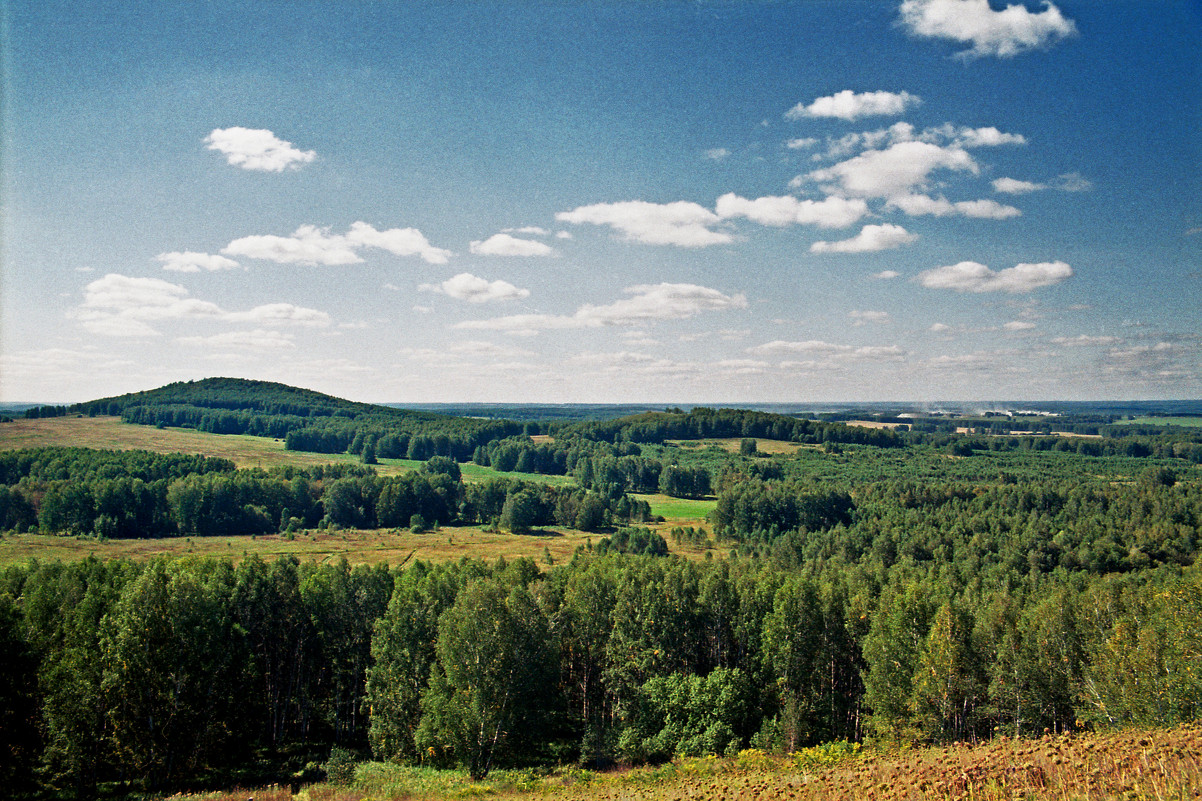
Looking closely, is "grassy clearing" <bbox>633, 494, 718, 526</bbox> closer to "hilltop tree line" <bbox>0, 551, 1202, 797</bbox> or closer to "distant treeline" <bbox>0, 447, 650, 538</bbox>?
"distant treeline" <bbox>0, 447, 650, 538</bbox>

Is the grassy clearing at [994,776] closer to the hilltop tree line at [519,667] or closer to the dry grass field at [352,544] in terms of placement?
the hilltop tree line at [519,667]

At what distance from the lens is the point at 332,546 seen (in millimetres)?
113125

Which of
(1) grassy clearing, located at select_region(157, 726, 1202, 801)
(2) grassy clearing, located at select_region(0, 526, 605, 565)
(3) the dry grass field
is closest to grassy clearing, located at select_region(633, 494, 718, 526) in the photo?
(3) the dry grass field

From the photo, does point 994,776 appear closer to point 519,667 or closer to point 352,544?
point 519,667

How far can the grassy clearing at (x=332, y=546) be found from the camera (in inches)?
3836

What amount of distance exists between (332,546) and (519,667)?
86535mm

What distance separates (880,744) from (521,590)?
25.2m

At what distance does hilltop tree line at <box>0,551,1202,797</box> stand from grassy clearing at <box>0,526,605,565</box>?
1743 inches

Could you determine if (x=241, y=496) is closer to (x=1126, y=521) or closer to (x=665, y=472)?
(x=665, y=472)

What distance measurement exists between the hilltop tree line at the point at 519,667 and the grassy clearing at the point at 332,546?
44270 millimetres

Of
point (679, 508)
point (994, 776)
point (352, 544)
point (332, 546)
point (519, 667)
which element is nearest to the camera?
point (994, 776)

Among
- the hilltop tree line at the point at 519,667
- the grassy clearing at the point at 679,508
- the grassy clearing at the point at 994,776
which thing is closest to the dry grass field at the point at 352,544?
the grassy clearing at the point at 679,508

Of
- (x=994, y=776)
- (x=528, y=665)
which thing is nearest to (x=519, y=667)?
(x=528, y=665)

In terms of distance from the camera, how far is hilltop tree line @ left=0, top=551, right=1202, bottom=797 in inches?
1278
